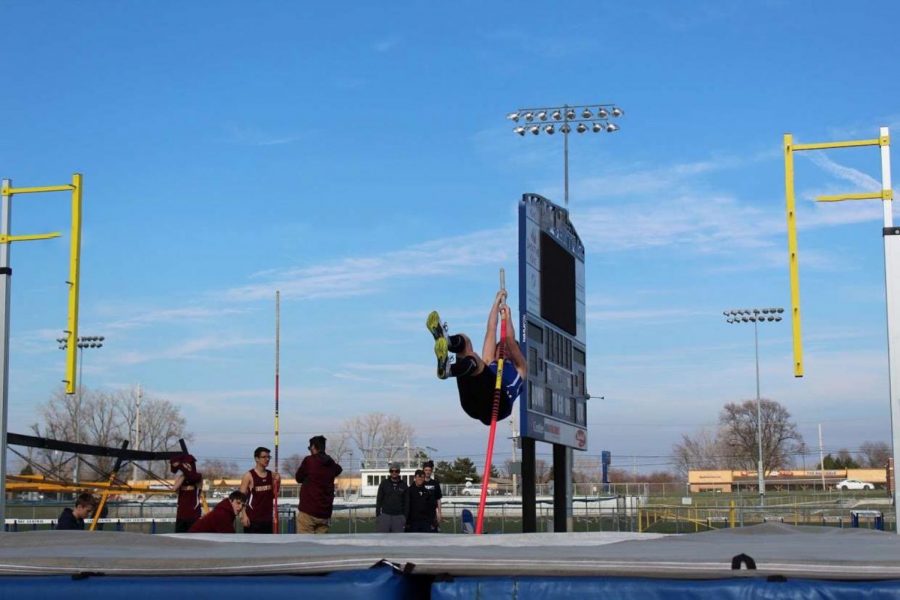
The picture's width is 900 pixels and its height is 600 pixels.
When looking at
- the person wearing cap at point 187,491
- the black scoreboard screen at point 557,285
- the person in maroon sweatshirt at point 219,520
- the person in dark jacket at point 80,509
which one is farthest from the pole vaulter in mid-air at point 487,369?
the person in dark jacket at point 80,509

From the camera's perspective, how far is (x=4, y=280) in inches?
452

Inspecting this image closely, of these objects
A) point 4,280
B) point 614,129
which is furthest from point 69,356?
point 614,129

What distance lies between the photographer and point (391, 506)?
506 inches

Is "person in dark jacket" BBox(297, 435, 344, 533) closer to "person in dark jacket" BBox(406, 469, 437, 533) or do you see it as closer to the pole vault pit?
"person in dark jacket" BBox(406, 469, 437, 533)

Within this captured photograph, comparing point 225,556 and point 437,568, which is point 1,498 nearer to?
point 225,556

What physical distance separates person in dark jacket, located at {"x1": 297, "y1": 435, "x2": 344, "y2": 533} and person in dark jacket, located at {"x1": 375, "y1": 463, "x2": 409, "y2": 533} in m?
1.22

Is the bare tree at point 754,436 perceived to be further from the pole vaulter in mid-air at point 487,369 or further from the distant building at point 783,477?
the pole vaulter in mid-air at point 487,369

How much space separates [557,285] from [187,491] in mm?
5116

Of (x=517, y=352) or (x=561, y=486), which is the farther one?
(x=561, y=486)

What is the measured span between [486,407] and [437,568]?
6532 millimetres

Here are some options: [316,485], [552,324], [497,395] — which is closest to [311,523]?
[316,485]

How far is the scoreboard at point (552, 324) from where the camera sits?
41.3 feet

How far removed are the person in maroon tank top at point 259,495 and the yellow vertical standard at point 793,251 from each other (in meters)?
5.11

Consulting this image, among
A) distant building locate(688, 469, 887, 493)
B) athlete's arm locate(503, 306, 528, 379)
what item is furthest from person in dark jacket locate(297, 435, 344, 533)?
distant building locate(688, 469, 887, 493)
